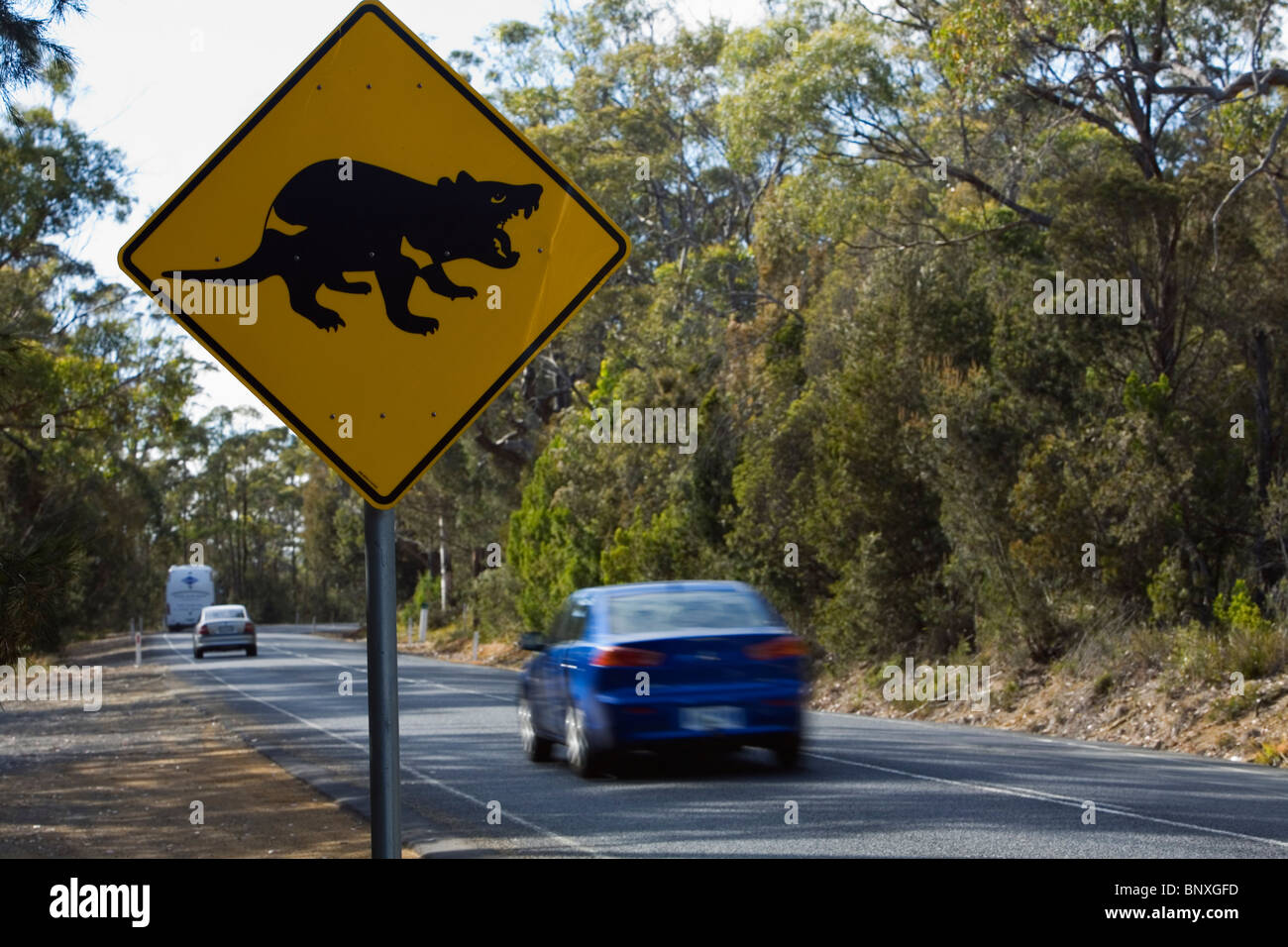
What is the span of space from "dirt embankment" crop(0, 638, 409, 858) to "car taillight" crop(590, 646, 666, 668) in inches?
85.6

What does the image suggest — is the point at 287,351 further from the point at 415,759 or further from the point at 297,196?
the point at 415,759

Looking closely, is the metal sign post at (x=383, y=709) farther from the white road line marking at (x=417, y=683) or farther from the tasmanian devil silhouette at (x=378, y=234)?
the white road line marking at (x=417, y=683)

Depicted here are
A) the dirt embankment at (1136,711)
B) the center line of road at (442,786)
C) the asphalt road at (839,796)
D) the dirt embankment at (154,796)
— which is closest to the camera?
the asphalt road at (839,796)

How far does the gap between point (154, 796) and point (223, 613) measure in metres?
28.7

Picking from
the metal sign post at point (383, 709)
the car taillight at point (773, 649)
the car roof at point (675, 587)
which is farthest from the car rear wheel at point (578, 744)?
the metal sign post at point (383, 709)

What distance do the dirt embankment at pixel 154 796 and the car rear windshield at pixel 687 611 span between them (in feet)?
8.47

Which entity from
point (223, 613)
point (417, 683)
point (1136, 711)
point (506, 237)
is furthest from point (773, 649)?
point (223, 613)

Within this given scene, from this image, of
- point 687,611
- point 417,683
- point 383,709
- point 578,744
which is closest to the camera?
point 383,709

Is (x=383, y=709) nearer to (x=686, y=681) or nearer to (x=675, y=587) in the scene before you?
(x=686, y=681)

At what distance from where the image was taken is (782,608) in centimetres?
2630

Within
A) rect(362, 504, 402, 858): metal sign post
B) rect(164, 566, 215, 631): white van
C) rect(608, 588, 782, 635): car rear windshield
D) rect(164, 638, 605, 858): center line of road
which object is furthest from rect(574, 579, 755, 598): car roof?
rect(164, 566, 215, 631): white van

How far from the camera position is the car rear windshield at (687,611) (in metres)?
11.5

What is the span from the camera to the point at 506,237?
3.68 meters
